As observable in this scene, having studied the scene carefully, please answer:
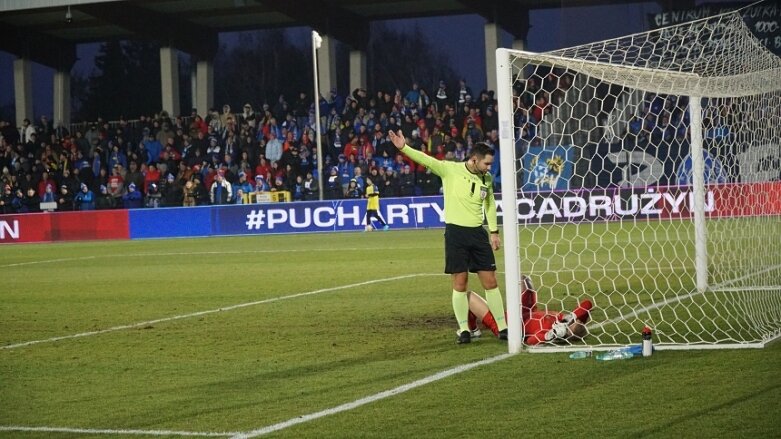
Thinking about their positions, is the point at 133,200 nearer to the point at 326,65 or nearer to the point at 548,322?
the point at 326,65

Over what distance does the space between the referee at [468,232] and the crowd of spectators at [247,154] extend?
2162cm

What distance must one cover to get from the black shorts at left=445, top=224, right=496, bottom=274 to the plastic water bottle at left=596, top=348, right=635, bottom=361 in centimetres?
172

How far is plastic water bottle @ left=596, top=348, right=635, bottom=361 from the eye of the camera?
27.4 ft

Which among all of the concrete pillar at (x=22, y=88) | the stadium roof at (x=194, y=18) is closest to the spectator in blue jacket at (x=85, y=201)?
the stadium roof at (x=194, y=18)

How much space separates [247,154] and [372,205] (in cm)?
762

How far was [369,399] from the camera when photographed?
7254 mm

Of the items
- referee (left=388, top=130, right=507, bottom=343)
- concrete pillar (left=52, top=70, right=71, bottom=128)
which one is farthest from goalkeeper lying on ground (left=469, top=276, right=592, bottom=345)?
concrete pillar (left=52, top=70, right=71, bottom=128)

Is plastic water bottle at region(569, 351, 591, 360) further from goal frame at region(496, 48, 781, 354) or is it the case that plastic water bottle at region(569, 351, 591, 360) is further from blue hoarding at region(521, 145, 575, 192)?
blue hoarding at region(521, 145, 575, 192)

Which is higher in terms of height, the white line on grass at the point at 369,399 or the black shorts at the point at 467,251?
the black shorts at the point at 467,251

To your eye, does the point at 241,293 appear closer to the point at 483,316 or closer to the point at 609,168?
the point at 483,316

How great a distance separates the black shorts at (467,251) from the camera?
984 cm

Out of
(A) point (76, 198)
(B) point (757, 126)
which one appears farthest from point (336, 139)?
(B) point (757, 126)

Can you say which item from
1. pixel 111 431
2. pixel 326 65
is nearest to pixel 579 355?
pixel 111 431

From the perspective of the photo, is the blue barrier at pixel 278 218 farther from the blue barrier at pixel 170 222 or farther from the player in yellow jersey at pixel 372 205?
the player in yellow jersey at pixel 372 205
